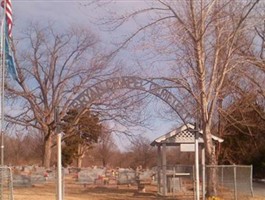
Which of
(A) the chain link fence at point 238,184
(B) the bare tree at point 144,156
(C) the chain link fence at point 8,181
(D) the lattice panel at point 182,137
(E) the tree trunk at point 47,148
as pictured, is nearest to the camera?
(C) the chain link fence at point 8,181

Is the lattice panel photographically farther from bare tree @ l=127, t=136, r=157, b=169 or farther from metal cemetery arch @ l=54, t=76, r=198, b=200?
bare tree @ l=127, t=136, r=157, b=169

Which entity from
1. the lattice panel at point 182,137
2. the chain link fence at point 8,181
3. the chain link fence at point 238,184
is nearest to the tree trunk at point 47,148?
the lattice panel at point 182,137

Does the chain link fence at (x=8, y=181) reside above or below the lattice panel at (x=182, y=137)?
below

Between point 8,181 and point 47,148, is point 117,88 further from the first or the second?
point 47,148

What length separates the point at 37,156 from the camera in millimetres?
80438

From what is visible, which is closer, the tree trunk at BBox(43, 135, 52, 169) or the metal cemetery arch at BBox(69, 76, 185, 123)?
the metal cemetery arch at BBox(69, 76, 185, 123)

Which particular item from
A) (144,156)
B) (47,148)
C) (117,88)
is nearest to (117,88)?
(117,88)

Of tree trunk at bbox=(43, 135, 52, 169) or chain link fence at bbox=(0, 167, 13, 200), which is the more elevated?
tree trunk at bbox=(43, 135, 52, 169)

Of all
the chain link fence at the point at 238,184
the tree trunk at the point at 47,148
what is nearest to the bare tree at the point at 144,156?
the tree trunk at the point at 47,148

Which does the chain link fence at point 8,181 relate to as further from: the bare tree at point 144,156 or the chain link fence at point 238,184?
the bare tree at point 144,156

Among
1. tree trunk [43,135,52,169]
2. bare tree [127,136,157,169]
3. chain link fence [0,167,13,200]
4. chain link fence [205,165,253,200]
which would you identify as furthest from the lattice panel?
bare tree [127,136,157,169]

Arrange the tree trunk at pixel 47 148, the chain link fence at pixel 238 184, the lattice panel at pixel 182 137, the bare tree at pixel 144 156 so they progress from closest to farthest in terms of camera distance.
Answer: the chain link fence at pixel 238 184
the lattice panel at pixel 182 137
the tree trunk at pixel 47 148
the bare tree at pixel 144 156

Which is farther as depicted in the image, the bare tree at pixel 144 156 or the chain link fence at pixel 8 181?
the bare tree at pixel 144 156

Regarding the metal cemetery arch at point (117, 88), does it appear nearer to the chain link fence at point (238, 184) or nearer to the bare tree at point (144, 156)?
the chain link fence at point (238, 184)
